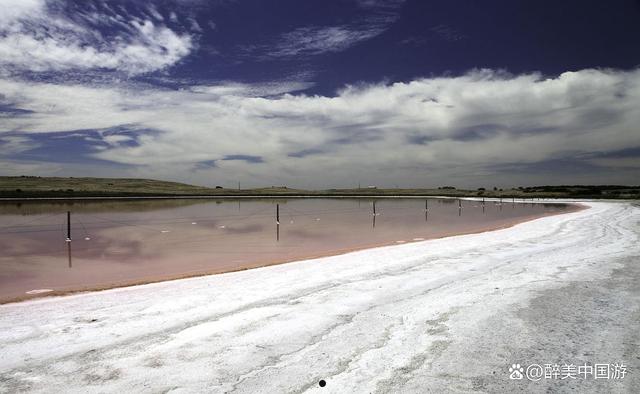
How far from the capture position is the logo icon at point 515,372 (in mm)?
4613

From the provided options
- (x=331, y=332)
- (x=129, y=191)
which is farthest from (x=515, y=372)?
(x=129, y=191)

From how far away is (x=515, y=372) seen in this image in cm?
473

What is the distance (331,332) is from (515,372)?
2.43 meters

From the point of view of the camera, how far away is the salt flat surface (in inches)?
179

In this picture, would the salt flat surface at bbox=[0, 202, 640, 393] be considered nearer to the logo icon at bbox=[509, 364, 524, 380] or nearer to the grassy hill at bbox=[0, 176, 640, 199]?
the logo icon at bbox=[509, 364, 524, 380]

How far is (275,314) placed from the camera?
6.86 m

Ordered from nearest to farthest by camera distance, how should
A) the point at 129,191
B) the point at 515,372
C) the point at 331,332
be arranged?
the point at 515,372, the point at 331,332, the point at 129,191

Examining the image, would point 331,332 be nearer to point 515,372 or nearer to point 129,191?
point 515,372

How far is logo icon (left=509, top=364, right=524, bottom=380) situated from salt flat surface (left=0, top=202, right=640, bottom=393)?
90mm

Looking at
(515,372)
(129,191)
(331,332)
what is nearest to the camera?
(515,372)

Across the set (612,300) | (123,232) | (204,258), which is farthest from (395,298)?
(123,232)

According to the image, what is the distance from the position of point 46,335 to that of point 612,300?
9.41m

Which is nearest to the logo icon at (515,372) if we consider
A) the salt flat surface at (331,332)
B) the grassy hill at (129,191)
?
the salt flat surface at (331,332)

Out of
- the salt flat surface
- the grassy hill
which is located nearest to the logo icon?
the salt flat surface
